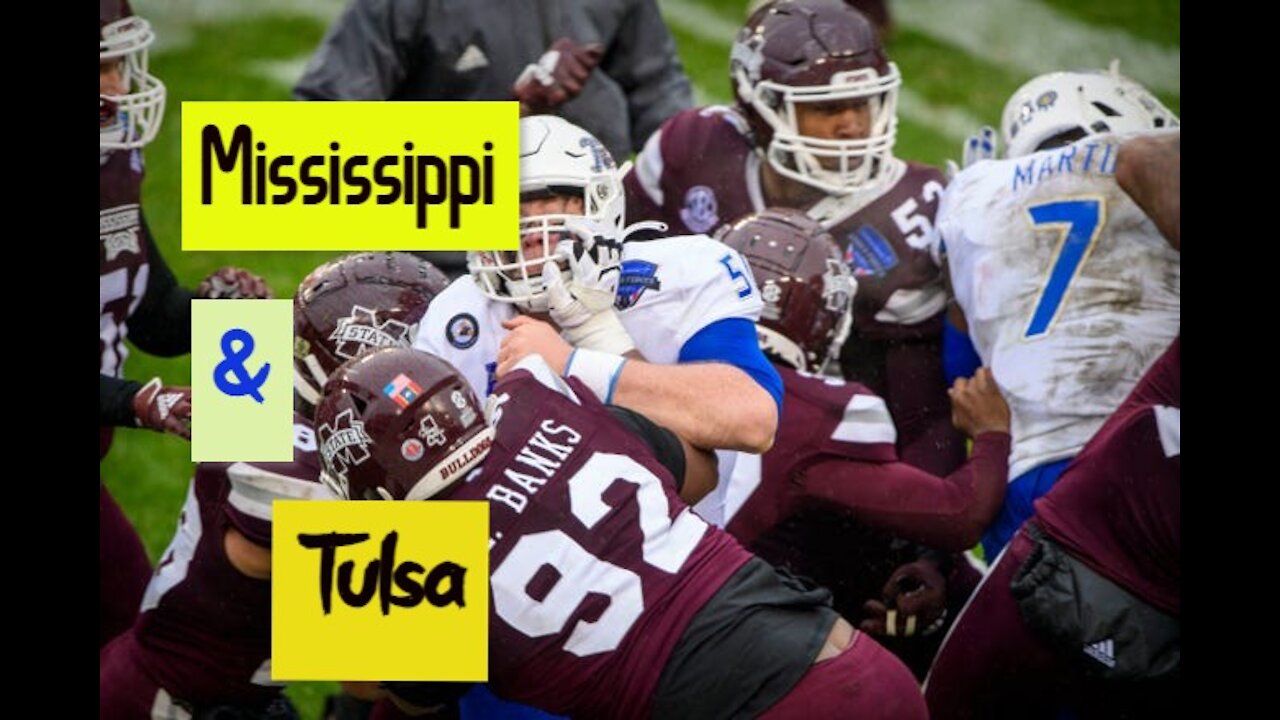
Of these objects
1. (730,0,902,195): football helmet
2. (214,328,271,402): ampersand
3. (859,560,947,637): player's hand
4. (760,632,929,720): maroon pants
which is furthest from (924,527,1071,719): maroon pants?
(214,328,271,402): ampersand

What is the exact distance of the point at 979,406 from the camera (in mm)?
3184

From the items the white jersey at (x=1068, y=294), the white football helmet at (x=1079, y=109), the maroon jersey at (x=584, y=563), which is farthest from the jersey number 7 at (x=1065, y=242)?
the maroon jersey at (x=584, y=563)

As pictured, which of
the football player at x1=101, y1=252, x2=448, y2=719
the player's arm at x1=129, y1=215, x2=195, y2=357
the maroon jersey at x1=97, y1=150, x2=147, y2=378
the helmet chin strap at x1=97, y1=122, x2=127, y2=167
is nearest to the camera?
the football player at x1=101, y1=252, x2=448, y2=719

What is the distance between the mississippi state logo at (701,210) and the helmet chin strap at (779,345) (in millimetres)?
570

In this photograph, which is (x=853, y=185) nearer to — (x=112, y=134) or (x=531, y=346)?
(x=531, y=346)

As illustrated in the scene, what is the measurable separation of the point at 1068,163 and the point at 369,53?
1.30 m

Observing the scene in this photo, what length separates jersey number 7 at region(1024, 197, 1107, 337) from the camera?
310 centimetres

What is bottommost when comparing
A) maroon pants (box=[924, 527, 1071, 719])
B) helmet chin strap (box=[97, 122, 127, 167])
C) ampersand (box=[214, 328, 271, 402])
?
maroon pants (box=[924, 527, 1071, 719])

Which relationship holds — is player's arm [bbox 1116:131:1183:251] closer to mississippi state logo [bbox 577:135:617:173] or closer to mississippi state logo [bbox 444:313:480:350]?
mississippi state logo [bbox 577:135:617:173]

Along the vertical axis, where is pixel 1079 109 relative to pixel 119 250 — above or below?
above

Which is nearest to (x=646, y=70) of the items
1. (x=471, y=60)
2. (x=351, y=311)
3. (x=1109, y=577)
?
(x=471, y=60)

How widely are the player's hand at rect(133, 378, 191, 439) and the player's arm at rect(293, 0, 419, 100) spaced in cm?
78

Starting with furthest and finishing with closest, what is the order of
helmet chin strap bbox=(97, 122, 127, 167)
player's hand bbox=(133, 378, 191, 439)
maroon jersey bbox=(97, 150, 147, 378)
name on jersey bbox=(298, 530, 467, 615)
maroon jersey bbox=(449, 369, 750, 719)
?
maroon jersey bbox=(97, 150, 147, 378)
helmet chin strap bbox=(97, 122, 127, 167)
player's hand bbox=(133, 378, 191, 439)
name on jersey bbox=(298, 530, 467, 615)
maroon jersey bbox=(449, 369, 750, 719)

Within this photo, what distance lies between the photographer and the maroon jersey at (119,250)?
3.39 m
